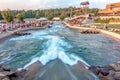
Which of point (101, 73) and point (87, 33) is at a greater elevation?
point (101, 73)

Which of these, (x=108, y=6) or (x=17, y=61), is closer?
(x=17, y=61)

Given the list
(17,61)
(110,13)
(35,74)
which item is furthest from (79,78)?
(110,13)

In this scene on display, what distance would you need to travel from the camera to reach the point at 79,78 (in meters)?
14.2

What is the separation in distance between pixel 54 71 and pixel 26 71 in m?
2.31

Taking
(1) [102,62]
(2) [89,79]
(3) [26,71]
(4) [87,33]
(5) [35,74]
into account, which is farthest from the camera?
(4) [87,33]

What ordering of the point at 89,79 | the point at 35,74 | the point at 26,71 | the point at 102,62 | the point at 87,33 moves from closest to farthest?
the point at 89,79 → the point at 35,74 → the point at 26,71 → the point at 102,62 → the point at 87,33

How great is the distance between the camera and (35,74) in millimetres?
15453

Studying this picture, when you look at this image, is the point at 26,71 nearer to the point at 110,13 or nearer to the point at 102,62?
the point at 102,62

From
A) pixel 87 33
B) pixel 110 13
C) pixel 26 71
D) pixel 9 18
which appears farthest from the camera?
pixel 110 13

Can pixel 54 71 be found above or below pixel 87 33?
above

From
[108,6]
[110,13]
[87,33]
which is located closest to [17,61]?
[87,33]

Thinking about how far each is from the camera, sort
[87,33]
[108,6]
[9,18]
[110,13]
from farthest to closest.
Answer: [108,6]
[110,13]
[9,18]
[87,33]

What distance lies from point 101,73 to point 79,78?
80.0 inches

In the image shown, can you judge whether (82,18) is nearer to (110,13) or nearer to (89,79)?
(110,13)
